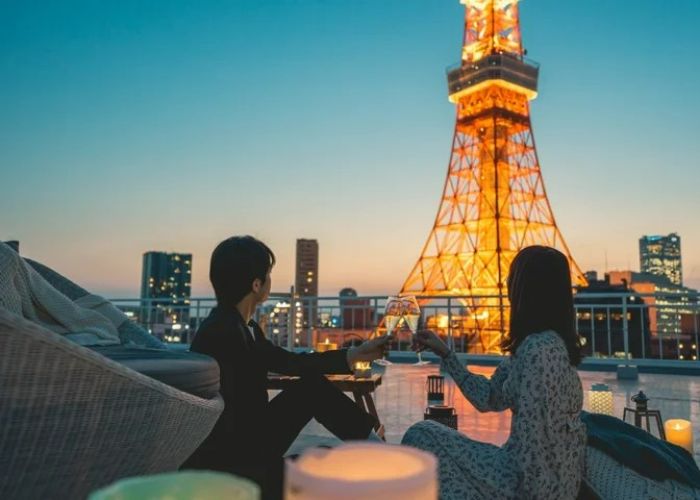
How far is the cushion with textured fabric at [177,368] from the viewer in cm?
99

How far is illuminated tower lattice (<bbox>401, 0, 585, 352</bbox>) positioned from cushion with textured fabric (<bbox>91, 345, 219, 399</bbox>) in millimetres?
21916

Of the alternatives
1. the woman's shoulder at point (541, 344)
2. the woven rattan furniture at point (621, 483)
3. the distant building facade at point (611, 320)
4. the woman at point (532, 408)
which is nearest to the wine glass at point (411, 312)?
the woman at point (532, 408)

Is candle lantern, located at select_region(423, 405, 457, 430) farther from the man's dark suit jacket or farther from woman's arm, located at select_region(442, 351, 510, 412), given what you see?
the man's dark suit jacket

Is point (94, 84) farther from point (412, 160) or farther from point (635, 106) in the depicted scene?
point (635, 106)

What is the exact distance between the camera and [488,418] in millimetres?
3852

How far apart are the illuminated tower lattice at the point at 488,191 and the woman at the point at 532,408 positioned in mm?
21323

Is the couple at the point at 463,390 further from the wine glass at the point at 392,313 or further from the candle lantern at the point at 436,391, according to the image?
the candle lantern at the point at 436,391

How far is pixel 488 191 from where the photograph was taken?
23.5 metres

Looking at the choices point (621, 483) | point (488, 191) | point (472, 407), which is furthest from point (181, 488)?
point (488, 191)

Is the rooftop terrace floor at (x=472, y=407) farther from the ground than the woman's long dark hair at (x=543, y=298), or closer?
closer

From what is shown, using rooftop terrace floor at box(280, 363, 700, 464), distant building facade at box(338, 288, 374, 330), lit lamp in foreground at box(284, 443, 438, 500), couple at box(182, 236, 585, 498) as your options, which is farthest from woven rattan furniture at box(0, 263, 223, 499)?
distant building facade at box(338, 288, 374, 330)

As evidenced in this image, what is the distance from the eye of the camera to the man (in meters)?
1.56

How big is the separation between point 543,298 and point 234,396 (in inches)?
37.4

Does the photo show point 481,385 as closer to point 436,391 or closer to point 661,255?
point 436,391
